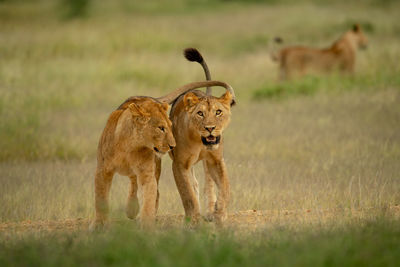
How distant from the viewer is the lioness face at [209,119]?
5.30 metres

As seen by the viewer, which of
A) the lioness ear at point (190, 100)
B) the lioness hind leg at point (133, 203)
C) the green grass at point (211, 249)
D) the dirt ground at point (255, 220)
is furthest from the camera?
the lioness hind leg at point (133, 203)

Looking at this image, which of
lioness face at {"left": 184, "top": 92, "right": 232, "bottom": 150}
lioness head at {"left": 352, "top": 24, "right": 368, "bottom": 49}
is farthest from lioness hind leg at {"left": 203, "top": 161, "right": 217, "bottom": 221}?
lioness head at {"left": 352, "top": 24, "right": 368, "bottom": 49}

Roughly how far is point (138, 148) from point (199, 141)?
52cm

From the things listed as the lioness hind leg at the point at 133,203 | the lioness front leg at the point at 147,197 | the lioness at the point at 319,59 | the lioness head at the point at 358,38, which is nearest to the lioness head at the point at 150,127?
the lioness front leg at the point at 147,197

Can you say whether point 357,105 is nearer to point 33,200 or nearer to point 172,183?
point 172,183

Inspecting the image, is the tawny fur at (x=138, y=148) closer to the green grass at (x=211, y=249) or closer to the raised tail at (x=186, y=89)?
the raised tail at (x=186, y=89)

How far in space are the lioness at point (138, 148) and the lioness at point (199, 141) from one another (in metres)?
0.27

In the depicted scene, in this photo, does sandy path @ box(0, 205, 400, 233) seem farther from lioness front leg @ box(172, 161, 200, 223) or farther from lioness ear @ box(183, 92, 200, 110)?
lioness ear @ box(183, 92, 200, 110)

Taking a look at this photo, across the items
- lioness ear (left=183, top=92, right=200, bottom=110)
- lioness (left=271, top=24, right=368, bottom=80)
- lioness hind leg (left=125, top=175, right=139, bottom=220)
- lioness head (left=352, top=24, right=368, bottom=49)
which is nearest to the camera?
lioness ear (left=183, top=92, right=200, bottom=110)

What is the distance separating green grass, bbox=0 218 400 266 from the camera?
4008mm

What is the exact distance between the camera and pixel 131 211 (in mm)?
5957

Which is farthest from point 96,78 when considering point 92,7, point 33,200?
point 92,7

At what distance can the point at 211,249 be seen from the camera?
14.0 feet

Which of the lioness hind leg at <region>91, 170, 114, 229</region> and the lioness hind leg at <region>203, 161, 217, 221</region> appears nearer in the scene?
the lioness hind leg at <region>91, 170, 114, 229</region>
